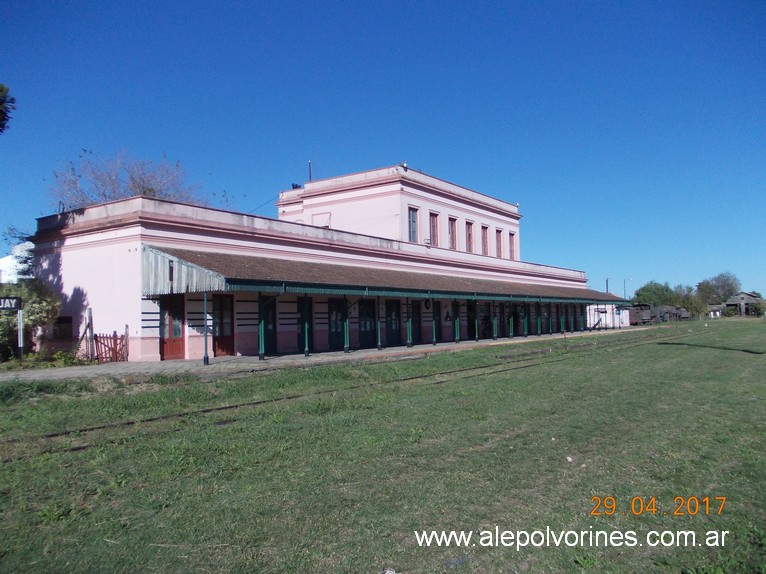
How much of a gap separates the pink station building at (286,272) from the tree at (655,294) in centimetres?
7558

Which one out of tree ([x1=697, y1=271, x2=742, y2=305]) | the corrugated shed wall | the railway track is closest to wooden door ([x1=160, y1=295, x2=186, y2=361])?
the corrugated shed wall

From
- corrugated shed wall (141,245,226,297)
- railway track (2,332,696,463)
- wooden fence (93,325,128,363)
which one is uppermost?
corrugated shed wall (141,245,226,297)

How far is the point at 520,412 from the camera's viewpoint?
32.4ft

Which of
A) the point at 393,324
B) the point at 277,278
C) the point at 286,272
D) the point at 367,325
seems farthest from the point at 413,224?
the point at 277,278

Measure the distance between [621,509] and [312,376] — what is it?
11.5 meters

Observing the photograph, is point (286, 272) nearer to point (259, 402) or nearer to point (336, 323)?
point (336, 323)

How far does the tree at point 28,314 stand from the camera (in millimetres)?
20250

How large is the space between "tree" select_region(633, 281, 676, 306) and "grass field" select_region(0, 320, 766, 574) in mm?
105833

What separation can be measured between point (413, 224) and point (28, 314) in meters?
23.0

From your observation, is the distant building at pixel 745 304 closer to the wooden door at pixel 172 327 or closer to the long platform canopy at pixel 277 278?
the long platform canopy at pixel 277 278

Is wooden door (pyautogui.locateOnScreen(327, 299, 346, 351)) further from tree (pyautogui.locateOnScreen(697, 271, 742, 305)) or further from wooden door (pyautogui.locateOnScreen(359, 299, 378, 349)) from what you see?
tree (pyautogui.locateOnScreen(697, 271, 742, 305))

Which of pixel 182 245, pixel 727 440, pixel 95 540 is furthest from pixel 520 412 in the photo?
pixel 182 245

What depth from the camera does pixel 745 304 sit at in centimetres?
11906

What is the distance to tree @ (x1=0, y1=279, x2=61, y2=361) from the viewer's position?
66.4 ft
